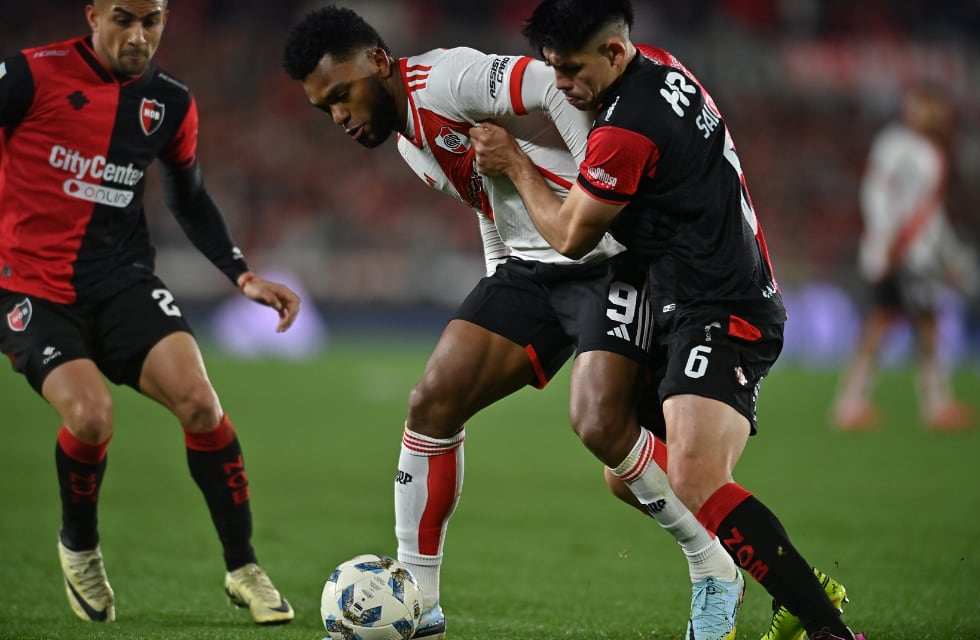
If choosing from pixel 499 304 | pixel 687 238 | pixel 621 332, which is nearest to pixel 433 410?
pixel 499 304

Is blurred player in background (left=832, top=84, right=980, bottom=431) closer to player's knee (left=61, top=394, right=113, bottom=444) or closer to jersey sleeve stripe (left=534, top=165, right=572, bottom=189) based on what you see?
jersey sleeve stripe (left=534, top=165, right=572, bottom=189)

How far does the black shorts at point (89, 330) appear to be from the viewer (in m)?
4.89

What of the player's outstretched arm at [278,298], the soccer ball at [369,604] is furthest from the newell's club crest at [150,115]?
the soccer ball at [369,604]

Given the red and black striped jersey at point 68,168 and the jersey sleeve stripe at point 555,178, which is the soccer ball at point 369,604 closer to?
the jersey sleeve stripe at point 555,178

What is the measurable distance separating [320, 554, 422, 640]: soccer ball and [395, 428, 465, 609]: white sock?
42cm

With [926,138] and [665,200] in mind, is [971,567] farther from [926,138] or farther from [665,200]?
[926,138]

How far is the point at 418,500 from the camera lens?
4.70 metres

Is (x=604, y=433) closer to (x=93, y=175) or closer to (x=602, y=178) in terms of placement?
(x=602, y=178)

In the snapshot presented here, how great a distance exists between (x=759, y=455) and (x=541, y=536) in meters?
3.60

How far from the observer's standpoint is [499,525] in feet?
24.4

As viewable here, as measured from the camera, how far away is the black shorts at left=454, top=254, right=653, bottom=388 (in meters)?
4.49

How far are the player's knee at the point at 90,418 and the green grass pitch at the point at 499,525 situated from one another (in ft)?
2.33

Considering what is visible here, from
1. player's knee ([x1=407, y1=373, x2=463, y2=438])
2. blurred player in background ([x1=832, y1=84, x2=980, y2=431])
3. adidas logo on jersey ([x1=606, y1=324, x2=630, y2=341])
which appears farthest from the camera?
blurred player in background ([x1=832, y1=84, x2=980, y2=431])

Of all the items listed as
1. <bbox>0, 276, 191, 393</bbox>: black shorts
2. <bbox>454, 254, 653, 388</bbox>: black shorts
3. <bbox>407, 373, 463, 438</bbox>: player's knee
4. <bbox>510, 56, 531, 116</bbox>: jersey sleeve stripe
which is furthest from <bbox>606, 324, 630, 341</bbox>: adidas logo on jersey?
<bbox>0, 276, 191, 393</bbox>: black shorts
